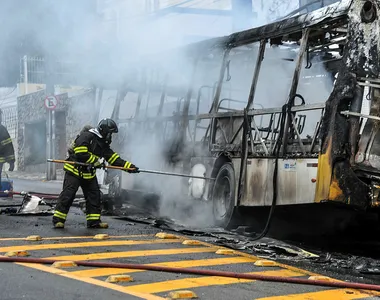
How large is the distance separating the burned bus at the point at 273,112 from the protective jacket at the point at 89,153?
1561 millimetres

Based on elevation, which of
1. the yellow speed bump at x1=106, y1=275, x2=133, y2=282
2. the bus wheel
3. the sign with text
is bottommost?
the yellow speed bump at x1=106, y1=275, x2=133, y2=282

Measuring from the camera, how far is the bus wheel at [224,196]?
9.36 metres

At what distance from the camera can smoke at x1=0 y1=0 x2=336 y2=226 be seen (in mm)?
10258

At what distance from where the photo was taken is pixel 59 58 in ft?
46.4

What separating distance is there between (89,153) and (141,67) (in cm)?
411

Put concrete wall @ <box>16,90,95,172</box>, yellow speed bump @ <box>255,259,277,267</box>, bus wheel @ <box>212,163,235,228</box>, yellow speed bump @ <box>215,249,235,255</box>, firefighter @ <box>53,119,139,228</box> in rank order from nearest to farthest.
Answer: yellow speed bump @ <box>255,259,277,267</box>
yellow speed bump @ <box>215,249,235,255</box>
firefighter @ <box>53,119,139,228</box>
bus wheel @ <box>212,163,235,228</box>
concrete wall @ <box>16,90,95,172</box>

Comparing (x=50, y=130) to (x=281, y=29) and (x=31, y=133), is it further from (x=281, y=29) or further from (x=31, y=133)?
(x=281, y=29)

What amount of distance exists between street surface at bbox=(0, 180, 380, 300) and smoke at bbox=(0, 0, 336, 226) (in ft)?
8.42

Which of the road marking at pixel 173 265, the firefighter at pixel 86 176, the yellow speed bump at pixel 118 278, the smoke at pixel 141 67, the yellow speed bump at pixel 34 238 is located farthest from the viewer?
the smoke at pixel 141 67

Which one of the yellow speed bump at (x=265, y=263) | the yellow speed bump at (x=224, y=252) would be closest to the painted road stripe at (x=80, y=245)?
the yellow speed bump at (x=224, y=252)

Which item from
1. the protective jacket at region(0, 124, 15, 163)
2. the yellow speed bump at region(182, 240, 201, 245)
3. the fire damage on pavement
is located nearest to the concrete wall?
the protective jacket at region(0, 124, 15, 163)

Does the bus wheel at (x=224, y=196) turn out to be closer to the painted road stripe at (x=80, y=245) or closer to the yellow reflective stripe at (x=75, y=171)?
the painted road stripe at (x=80, y=245)

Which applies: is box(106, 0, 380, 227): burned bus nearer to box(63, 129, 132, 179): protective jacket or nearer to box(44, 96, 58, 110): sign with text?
box(63, 129, 132, 179): protective jacket

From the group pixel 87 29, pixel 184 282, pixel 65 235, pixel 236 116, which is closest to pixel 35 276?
pixel 184 282
